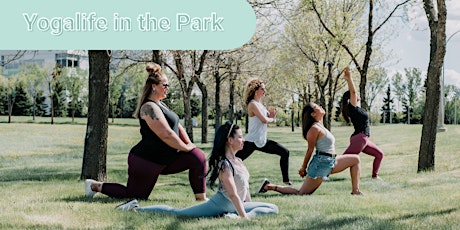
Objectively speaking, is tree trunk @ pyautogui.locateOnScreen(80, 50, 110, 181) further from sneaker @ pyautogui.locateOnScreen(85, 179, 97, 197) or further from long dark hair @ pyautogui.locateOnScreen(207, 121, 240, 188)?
long dark hair @ pyautogui.locateOnScreen(207, 121, 240, 188)

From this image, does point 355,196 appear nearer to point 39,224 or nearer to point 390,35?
point 39,224

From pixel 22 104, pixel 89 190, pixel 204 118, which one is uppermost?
pixel 22 104

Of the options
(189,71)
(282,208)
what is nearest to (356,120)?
(282,208)

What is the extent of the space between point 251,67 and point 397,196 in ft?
95.3

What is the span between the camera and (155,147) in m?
7.44

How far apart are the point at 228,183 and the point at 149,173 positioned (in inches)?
67.1

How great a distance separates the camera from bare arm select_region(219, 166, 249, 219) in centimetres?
607

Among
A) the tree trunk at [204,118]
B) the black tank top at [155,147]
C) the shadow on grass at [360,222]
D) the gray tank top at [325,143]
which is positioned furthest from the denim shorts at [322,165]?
the tree trunk at [204,118]

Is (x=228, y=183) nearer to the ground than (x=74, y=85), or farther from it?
nearer to the ground

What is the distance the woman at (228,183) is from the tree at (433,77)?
7.38 m

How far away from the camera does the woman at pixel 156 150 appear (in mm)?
7281

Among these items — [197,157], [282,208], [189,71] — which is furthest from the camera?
[189,71]

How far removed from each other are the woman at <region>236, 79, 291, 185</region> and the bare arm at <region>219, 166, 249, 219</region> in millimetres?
3582

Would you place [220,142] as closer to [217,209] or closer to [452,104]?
→ [217,209]
